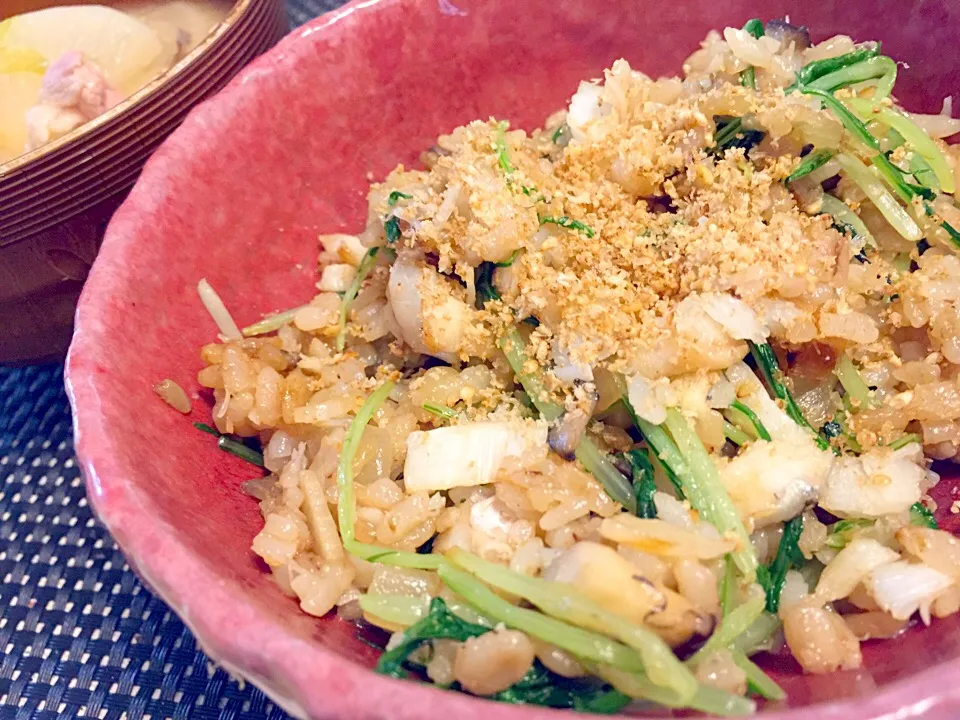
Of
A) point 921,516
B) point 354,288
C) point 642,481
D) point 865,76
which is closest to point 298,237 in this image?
point 354,288

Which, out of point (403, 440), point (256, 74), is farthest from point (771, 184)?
point (256, 74)

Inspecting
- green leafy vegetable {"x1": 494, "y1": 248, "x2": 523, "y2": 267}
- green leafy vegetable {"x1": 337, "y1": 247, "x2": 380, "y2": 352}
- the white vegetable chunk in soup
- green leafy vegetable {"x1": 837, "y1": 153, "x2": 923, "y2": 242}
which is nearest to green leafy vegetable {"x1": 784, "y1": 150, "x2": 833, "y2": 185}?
green leafy vegetable {"x1": 837, "y1": 153, "x2": 923, "y2": 242}

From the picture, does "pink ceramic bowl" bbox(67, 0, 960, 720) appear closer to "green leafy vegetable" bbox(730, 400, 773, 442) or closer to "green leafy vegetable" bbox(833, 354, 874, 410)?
"green leafy vegetable" bbox(833, 354, 874, 410)

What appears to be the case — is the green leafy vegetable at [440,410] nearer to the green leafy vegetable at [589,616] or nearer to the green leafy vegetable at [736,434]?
the green leafy vegetable at [589,616]

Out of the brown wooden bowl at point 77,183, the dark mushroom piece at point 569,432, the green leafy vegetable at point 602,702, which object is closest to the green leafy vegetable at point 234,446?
the dark mushroom piece at point 569,432

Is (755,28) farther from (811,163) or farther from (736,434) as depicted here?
(736,434)
